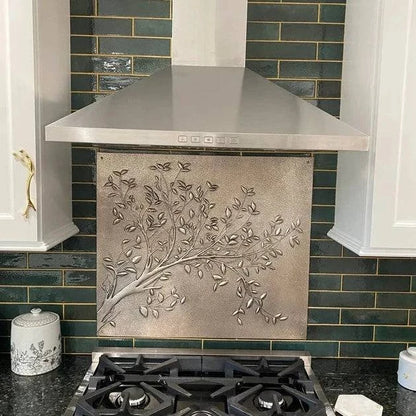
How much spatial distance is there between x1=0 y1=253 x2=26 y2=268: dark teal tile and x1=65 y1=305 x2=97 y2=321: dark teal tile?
8.6 inches

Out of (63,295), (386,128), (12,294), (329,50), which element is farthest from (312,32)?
(12,294)

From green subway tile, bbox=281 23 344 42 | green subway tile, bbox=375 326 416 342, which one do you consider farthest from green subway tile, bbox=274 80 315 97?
green subway tile, bbox=375 326 416 342

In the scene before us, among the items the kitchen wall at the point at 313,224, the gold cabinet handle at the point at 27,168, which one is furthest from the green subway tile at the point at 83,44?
the gold cabinet handle at the point at 27,168

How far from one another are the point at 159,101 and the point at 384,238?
29.0 inches

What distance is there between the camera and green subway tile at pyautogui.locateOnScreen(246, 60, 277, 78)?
1.92 meters

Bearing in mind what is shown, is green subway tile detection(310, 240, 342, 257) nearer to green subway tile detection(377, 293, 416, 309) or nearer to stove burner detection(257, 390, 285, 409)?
green subway tile detection(377, 293, 416, 309)

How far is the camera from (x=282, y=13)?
1.92m

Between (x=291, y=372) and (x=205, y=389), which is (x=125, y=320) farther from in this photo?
(x=291, y=372)

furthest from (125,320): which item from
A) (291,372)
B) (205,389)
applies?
(291,372)

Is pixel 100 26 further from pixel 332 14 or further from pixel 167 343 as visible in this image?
pixel 167 343

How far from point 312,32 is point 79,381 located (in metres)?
1.37

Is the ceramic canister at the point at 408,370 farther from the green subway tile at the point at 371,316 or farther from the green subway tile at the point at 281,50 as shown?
the green subway tile at the point at 281,50

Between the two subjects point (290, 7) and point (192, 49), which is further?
point (290, 7)

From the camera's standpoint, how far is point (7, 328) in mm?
1999
